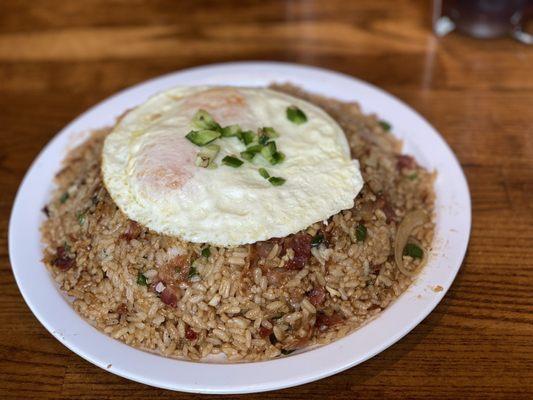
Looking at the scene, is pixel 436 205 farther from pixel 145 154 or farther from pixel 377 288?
pixel 145 154

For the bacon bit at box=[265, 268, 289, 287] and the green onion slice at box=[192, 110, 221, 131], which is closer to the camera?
the bacon bit at box=[265, 268, 289, 287]

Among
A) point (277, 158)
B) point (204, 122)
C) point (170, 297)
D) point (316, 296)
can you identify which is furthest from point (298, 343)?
point (204, 122)

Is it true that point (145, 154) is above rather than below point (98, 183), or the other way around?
above

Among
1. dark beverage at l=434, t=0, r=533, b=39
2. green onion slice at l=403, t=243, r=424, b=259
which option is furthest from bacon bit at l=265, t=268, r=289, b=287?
dark beverage at l=434, t=0, r=533, b=39

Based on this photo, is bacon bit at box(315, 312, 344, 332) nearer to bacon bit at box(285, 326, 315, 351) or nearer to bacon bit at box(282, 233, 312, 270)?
bacon bit at box(285, 326, 315, 351)

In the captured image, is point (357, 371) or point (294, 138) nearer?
point (357, 371)

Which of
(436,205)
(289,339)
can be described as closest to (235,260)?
(289,339)
